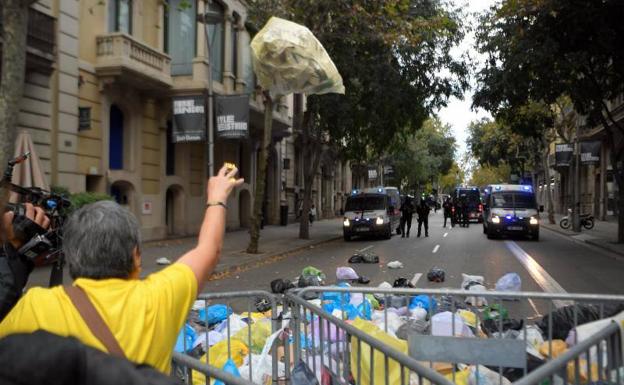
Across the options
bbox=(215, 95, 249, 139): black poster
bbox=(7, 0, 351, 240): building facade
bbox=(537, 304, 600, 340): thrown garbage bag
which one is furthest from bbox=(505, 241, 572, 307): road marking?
bbox=(7, 0, 351, 240): building facade

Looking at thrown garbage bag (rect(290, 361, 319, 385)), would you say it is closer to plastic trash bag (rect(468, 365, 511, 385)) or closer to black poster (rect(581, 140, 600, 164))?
plastic trash bag (rect(468, 365, 511, 385))

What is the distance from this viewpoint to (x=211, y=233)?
225 cm

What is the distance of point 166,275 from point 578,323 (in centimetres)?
324

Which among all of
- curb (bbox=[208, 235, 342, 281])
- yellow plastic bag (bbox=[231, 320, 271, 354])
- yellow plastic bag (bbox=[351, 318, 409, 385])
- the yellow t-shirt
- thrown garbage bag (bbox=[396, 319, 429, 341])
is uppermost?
the yellow t-shirt

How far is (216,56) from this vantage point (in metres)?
23.6

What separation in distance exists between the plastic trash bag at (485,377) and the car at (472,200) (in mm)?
36849

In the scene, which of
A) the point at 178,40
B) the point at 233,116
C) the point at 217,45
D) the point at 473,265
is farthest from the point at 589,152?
the point at 178,40

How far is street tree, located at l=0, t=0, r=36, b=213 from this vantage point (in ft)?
28.3

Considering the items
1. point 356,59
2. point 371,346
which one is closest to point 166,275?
point 371,346

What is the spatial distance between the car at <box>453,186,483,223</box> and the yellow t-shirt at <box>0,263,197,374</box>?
39.0 meters

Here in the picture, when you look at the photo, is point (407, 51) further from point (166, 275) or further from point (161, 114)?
point (166, 275)

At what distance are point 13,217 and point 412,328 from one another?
2883 millimetres

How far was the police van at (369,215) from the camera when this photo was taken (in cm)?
2361

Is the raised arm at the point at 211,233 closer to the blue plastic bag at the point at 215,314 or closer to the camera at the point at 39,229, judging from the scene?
the camera at the point at 39,229
